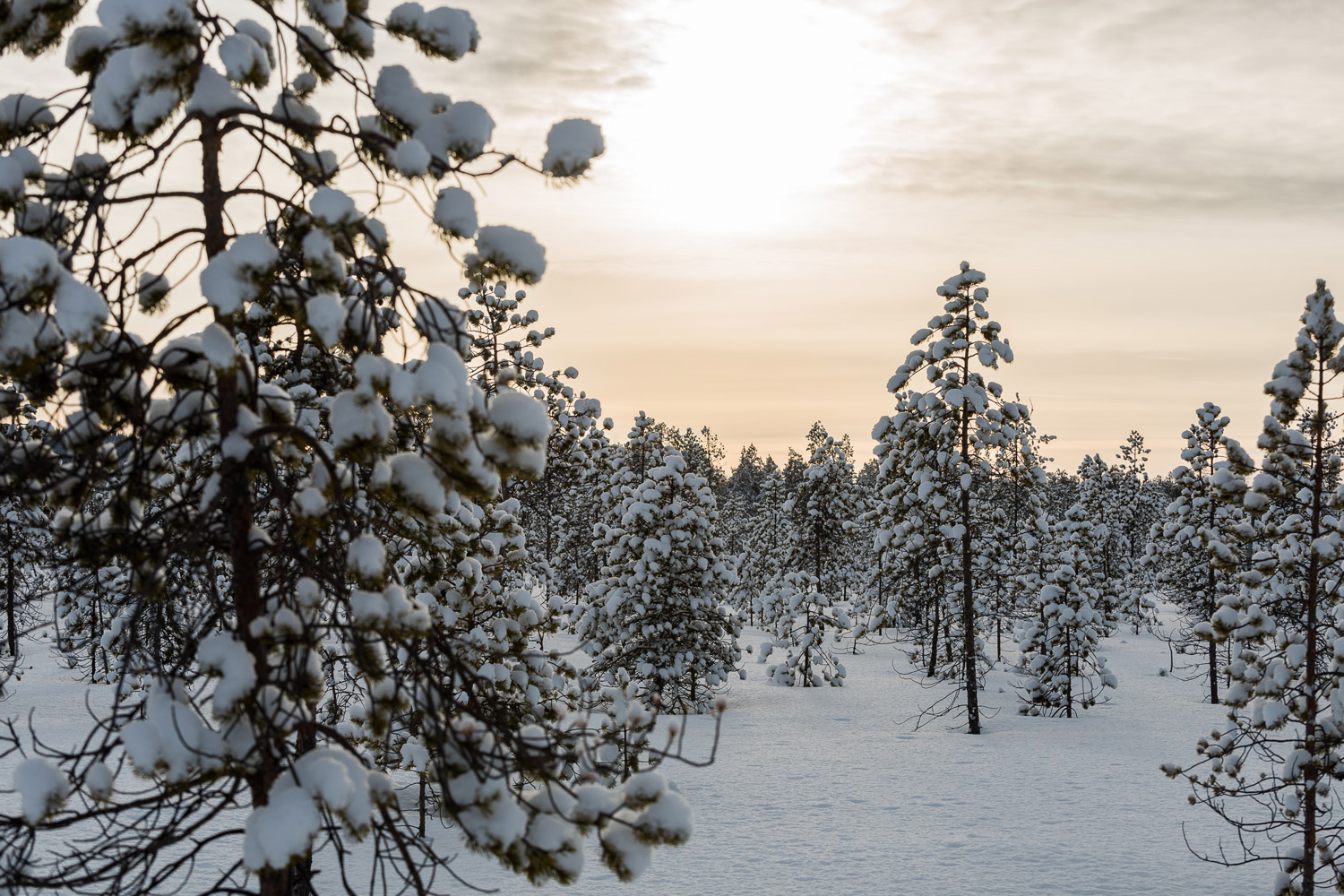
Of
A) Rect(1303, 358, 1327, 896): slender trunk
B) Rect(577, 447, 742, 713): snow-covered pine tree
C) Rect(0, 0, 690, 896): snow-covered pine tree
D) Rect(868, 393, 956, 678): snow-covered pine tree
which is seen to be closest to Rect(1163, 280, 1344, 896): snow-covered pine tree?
Rect(1303, 358, 1327, 896): slender trunk

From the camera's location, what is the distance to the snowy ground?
1140 centimetres

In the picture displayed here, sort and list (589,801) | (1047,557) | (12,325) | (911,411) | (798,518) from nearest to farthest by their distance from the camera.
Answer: (12,325), (589,801), (911,411), (1047,557), (798,518)

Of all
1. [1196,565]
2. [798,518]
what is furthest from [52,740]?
[1196,565]

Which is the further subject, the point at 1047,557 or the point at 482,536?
the point at 1047,557

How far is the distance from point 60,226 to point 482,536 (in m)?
9.03

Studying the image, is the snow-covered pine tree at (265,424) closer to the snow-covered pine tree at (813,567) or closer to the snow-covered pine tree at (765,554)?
the snow-covered pine tree at (813,567)

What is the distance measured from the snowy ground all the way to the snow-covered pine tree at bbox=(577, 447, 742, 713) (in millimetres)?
1663

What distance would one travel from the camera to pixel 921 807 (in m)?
14.6

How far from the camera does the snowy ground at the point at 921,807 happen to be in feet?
37.4

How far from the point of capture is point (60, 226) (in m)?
4.04

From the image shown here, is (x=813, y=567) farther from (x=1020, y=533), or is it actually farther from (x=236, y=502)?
(x=236, y=502)

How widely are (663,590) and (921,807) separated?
8420 mm

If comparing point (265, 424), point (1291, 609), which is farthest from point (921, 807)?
point (265, 424)

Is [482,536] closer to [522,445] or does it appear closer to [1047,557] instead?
[522,445]
